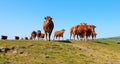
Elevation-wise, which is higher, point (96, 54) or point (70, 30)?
point (70, 30)

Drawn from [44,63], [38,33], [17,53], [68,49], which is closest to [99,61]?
[68,49]

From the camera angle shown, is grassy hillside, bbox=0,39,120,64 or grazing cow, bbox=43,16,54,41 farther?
grazing cow, bbox=43,16,54,41

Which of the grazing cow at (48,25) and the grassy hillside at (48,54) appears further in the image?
the grazing cow at (48,25)

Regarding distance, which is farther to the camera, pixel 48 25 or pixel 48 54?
pixel 48 25

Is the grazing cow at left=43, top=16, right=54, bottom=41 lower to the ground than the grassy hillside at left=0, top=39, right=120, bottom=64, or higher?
higher

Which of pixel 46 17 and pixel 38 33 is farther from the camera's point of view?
pixel 38 33

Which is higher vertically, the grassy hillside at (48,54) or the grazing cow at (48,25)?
the grazing cow at (48,25)

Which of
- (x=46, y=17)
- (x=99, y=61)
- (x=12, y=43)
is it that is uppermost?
(x=46, y=17)

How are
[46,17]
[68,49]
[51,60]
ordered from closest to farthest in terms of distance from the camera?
[51,60], [68,49], [46,17]

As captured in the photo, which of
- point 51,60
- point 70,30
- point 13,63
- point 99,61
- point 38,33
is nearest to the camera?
point 13,63

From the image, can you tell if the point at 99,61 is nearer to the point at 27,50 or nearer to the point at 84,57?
the point at 84,57

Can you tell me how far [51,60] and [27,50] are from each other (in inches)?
148

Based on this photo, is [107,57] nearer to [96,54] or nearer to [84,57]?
[96,54]

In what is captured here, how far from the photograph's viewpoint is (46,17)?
40.7 m
